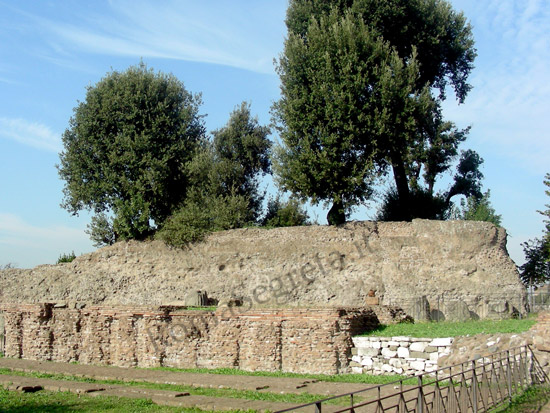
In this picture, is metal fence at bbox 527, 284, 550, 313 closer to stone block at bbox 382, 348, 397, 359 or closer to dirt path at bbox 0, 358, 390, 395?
stone block at bbox 382, 348, 397, 359

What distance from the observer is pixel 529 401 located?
789 centimetres

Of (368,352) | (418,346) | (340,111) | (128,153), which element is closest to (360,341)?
(368,352)

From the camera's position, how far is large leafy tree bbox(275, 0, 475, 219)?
19.5 m

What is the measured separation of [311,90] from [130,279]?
9.70 metres

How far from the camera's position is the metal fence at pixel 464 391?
648 centimetres

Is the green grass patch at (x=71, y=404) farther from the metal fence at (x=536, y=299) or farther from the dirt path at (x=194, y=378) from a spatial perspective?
the metal fence at (x=536, y=299)

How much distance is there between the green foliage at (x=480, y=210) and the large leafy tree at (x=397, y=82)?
A: 2.06 m

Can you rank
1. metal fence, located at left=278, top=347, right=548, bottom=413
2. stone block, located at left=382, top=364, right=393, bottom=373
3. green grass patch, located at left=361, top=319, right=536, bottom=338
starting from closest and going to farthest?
metal fence, located at left=278, top=347, right=548, bottom=413
green grass patch, located at left=361, top=319, right=536, bottom=338
stone block, located at left=382, top=364, right=393, bottom=373

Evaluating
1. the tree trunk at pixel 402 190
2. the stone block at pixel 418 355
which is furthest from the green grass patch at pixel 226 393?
the tree trunk at pixel 402 190

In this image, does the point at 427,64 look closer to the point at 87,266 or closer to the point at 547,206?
the point at 547,206

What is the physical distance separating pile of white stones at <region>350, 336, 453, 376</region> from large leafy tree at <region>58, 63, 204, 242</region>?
43.8ft

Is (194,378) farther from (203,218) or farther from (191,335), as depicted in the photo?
(203,218)

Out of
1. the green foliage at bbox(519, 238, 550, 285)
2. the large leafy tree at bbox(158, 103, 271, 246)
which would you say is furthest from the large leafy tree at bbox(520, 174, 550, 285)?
the large leafy tree at bbox(158, 103, 271, 246)

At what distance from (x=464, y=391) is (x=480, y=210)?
17133mm
